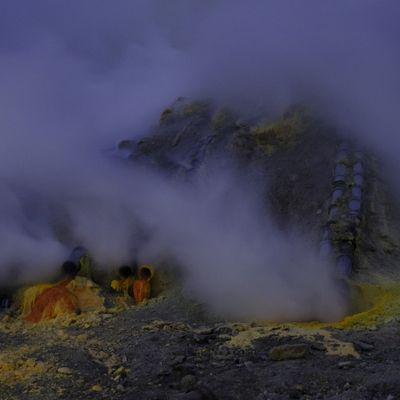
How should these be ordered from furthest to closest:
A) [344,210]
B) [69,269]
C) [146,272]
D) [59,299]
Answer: [344,210] < [146,272] < [69,269] < [59,299]

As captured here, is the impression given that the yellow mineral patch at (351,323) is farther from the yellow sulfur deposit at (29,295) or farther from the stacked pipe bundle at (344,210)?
the yellow sulfur deposit at (29,295)

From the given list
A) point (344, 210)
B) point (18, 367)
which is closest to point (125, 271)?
point (344, 210)

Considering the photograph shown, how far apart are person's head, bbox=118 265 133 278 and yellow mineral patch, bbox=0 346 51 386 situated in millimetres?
2236

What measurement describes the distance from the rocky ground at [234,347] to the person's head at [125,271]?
549 millimetres

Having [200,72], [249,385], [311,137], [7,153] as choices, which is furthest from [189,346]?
[200,72]

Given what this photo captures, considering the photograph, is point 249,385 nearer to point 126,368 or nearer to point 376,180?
point 126,368


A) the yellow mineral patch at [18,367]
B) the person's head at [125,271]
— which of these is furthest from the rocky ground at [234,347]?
the person's head at [125,271]

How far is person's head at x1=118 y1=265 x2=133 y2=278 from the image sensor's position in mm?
7352

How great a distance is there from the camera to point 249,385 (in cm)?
426

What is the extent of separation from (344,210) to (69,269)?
2.99m

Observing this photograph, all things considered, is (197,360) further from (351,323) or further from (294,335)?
(351,323)

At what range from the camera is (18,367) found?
15.9ft

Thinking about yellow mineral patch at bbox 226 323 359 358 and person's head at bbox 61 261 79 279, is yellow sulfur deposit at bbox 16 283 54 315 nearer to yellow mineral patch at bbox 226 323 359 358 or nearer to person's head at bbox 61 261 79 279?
person's head at bbox 61 261 79 279

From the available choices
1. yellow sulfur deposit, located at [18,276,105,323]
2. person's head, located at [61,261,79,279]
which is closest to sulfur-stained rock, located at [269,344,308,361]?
yellow sulfur deposit, located at [18,276,105,323]
